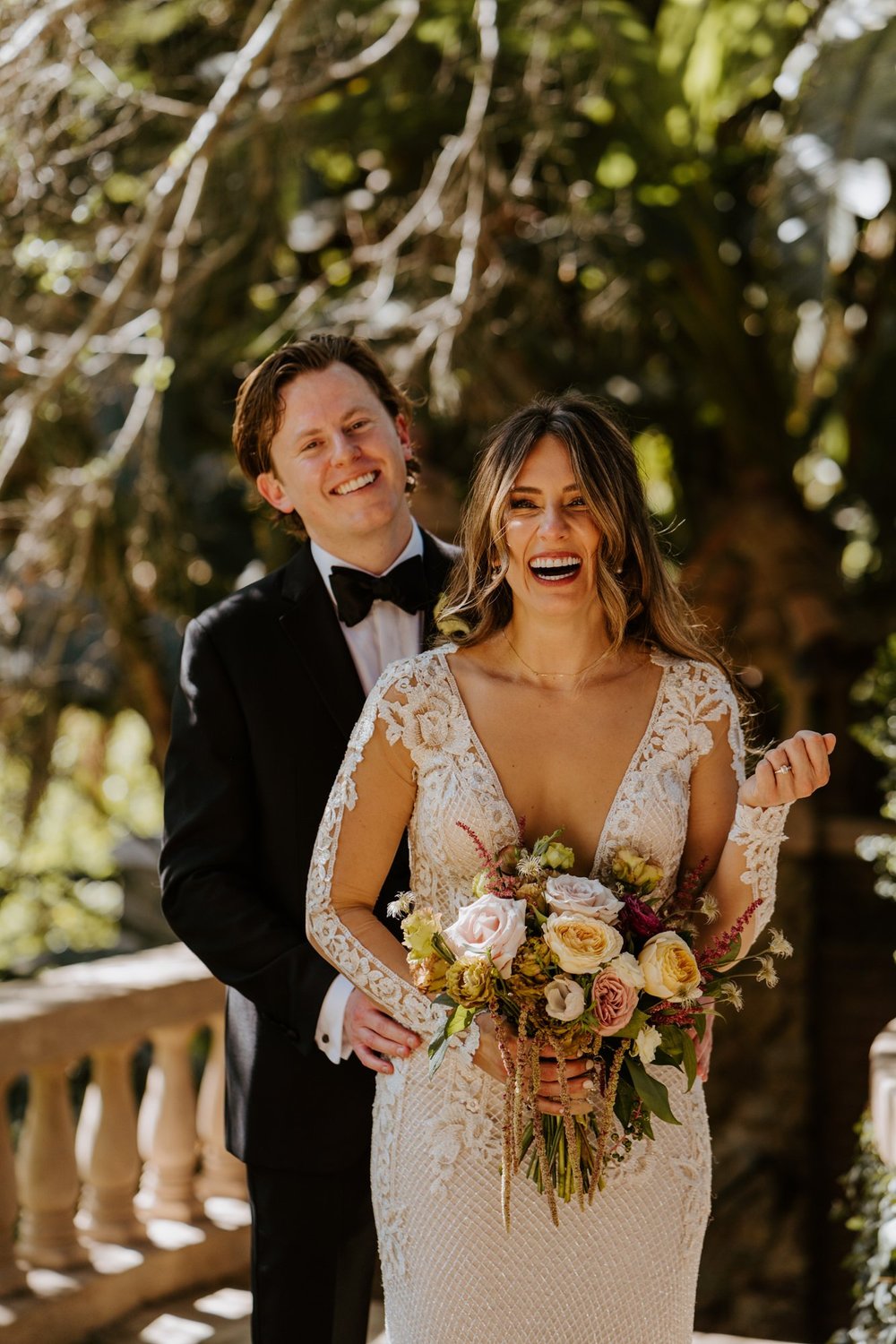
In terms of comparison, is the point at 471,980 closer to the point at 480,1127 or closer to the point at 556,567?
the point at 480,1127

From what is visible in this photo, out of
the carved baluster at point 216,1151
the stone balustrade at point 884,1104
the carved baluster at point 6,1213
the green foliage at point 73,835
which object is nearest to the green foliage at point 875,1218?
the stone balustrade at point 884,1104

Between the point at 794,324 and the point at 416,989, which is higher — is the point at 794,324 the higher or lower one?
the higher one

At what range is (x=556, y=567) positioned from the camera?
2332mm

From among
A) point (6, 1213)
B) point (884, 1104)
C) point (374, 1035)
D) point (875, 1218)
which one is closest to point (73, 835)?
point (6, 1213)

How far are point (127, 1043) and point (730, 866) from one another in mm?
2270

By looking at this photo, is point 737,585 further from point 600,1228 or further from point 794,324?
point 600,1228

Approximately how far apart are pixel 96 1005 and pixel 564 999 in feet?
7.15

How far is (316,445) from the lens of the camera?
289 cm

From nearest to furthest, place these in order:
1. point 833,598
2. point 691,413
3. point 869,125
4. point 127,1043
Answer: point 127,1043, point 869,125, point 833,598, point 691,413

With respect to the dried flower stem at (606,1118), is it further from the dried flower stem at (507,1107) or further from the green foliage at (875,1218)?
the green foliage at (875,1218)

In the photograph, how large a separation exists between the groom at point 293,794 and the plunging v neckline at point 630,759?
1.42ft

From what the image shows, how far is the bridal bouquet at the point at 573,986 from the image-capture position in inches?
81.0

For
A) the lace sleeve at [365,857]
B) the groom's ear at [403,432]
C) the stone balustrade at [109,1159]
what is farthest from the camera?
the stone balustrade at [109,1159]

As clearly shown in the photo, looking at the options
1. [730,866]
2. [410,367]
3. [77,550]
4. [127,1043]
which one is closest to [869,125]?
[410,367]
